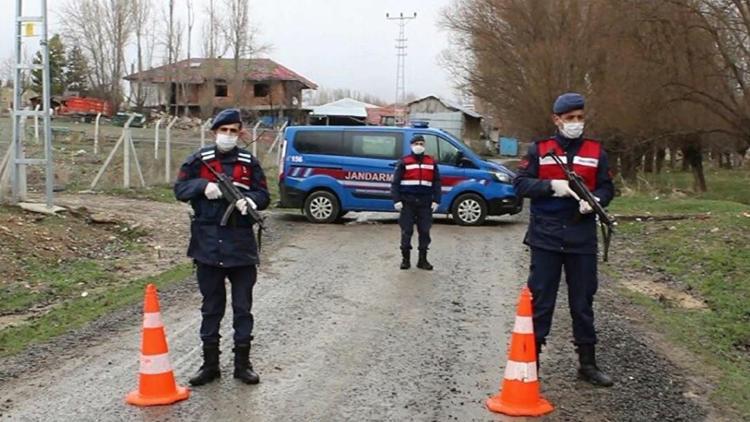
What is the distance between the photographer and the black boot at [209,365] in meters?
5.63

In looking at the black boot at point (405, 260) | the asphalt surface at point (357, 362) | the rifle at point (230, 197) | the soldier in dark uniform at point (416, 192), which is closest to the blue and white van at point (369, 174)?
the soldier in dark uniform at point (416, 192)

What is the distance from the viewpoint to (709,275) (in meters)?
10.5

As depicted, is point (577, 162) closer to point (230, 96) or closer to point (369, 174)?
point (369, 174)

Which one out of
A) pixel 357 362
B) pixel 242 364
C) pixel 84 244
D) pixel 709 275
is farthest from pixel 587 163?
pixel 84 244

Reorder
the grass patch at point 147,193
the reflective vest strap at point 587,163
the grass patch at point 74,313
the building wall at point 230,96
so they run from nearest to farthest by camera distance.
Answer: the reflective vest strap at point 587,163, the grass patch at point 74,313, the grass patch at point 147,193, the building wall at point 230,96

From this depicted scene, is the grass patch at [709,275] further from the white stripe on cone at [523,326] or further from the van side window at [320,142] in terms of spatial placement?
the van side window at [320,142]

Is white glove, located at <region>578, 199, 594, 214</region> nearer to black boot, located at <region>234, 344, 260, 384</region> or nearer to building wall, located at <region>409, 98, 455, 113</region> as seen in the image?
black boot, located at <region>234, 344, 260, 384</region>

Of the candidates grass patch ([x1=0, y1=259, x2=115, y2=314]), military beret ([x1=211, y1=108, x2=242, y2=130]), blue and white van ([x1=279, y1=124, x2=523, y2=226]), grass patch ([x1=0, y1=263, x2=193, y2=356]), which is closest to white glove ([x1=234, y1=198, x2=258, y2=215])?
military beret ([x1=211, y1=108, x2=242, y2=130])

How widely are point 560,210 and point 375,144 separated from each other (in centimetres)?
1059

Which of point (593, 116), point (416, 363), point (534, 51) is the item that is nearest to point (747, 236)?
point (416, 363)

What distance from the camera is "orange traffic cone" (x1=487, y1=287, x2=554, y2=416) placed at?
516cm

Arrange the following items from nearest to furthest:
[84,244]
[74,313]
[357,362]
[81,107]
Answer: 1. [357,362]
2. [74,313]
3. [84,244]
4. [81,107]

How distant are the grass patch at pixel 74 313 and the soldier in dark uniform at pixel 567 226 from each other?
4260mm

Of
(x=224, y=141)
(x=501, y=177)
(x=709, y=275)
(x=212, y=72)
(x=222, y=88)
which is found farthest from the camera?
(x=222, y=88)
